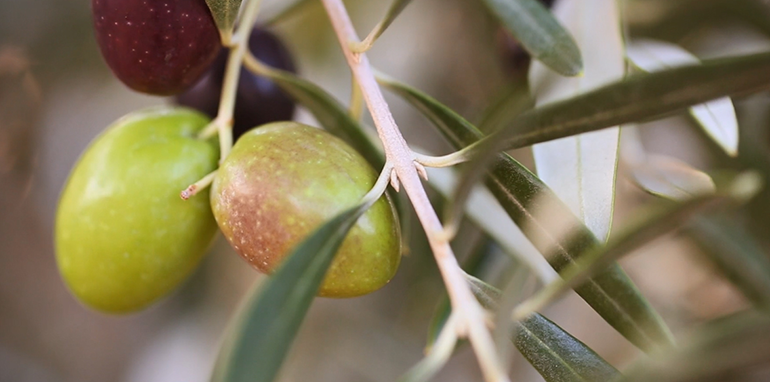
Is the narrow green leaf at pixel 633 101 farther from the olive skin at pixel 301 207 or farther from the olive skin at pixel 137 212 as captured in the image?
the olive skin at pixel 137 212

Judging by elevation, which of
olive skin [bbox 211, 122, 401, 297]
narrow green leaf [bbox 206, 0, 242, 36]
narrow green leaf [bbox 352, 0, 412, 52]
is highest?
narrow green leaf [bbox 352, 0, 412, 52]

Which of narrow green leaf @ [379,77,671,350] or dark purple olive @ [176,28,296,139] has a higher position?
dark purple olive @ [176,28,296,139]

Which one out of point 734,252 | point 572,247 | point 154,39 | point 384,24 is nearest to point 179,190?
point 154,39

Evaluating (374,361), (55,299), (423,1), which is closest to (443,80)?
(423,1)

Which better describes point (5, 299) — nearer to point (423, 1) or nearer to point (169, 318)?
point (169, 318)

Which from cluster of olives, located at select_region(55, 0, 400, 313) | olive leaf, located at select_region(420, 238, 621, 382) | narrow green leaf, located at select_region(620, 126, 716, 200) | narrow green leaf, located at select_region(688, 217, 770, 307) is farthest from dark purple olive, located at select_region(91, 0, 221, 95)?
narrow green leaf, located at select_region(688, 217, 770, 307)

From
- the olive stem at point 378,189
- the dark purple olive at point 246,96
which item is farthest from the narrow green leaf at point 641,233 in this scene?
the dark purple olive at point 246,96

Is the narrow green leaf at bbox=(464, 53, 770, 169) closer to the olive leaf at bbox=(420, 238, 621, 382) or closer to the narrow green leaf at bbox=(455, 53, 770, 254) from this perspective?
the narrow green leaf at bbox=(455, 53, 770, 254)
